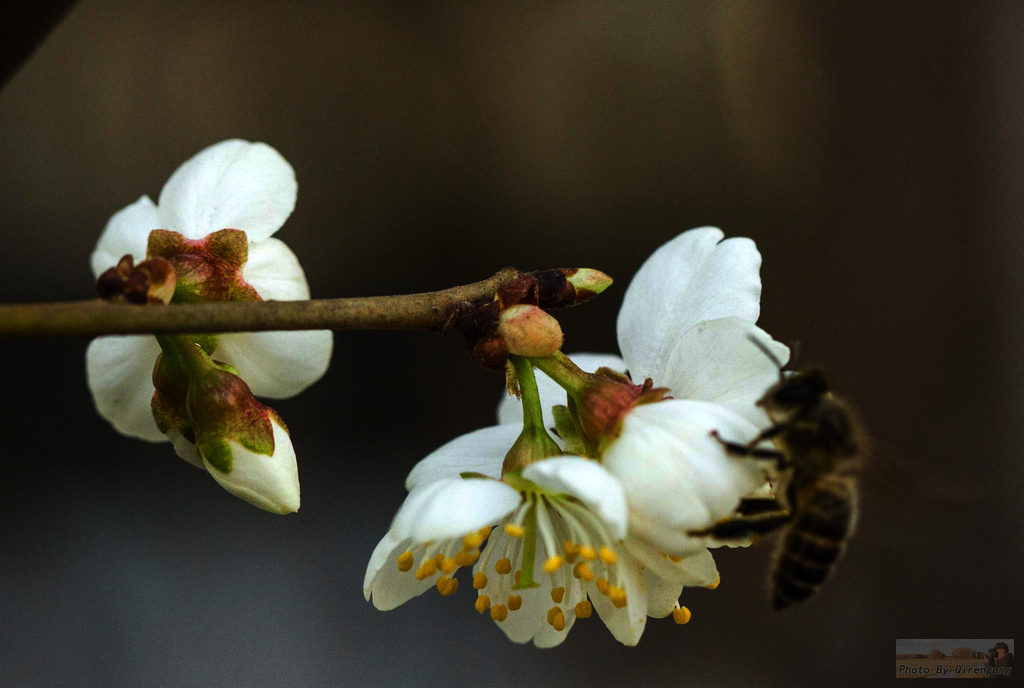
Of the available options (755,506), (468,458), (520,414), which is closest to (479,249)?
(520,414)

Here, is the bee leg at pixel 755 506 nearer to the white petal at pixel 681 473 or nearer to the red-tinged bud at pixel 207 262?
the white petal at pixel 681 473

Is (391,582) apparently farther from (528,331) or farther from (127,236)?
(127,236)

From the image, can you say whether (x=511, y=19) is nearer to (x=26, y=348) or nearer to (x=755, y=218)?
(x=755, y=218)

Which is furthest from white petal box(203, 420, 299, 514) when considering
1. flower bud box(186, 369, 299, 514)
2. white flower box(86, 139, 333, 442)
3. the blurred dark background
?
the blurred dark background

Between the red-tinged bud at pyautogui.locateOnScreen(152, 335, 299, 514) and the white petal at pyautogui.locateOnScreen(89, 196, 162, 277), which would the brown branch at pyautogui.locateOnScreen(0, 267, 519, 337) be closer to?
the red-tinged bud at pyautogui.locateOnScreen(152, 335, 299, 514)

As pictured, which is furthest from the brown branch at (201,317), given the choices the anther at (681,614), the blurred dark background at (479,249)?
the blurred dark background at (479,249)

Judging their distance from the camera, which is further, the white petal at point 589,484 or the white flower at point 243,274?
the white flower at point 243,274
